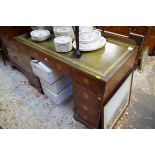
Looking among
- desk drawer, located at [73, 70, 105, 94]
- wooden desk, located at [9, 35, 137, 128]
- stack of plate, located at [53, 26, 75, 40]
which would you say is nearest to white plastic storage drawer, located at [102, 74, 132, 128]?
wooden desk, located at [9, 35, 137, 128]

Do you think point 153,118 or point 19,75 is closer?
point 153,118

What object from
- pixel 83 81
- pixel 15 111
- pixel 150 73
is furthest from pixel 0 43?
pixel 150 73

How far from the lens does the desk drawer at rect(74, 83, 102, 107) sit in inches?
51.0

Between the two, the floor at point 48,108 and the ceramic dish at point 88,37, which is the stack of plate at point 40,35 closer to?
the ceramic dish at point 88,37

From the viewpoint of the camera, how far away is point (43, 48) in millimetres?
1528

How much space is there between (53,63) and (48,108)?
0.70 metres

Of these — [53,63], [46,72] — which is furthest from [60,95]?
[53,63]

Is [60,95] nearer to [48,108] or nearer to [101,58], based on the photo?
[48,108]

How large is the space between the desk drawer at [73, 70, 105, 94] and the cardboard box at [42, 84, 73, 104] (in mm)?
585

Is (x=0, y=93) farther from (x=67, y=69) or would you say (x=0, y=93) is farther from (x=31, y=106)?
(x=67, y=69)

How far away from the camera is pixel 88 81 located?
1.24m

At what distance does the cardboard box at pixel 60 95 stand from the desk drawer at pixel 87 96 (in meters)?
0.46

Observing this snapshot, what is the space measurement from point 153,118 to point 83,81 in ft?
3.29

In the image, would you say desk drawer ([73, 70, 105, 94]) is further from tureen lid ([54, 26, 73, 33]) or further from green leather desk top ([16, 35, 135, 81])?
tureen lid ([54, 26, 73, 33])
